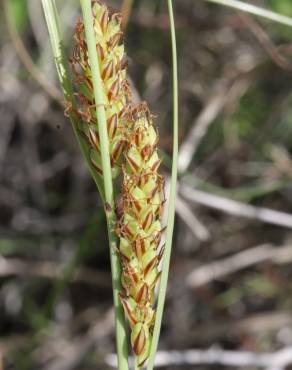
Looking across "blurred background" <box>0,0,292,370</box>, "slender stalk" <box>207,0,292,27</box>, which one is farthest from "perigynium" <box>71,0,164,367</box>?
"blurred background" <box>0,0,292,370</box>

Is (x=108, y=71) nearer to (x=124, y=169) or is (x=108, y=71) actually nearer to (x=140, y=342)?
(x=124, y=169)

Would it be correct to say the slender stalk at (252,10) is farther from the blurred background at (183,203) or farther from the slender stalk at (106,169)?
the blurred background at (183,203)

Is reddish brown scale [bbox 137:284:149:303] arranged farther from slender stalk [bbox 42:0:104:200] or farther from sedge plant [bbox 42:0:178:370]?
slender stalk [bbox 42:0:104:200]

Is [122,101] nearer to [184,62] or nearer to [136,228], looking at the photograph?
[136,228]

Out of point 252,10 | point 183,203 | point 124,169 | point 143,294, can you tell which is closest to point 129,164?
point 124,169


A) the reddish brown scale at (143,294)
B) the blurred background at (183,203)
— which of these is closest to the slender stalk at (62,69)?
the reddish brown scale at (143,294)

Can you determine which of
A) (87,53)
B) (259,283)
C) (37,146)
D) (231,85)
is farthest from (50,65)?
(87,53)
